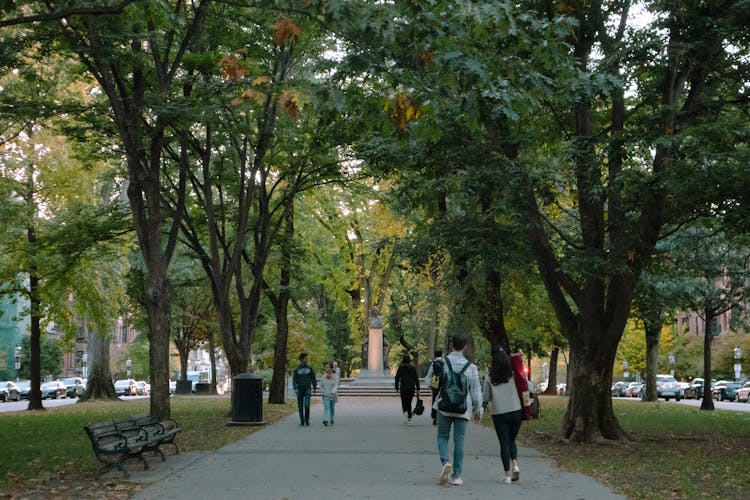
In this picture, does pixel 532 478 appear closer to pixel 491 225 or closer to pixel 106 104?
pixel 491 225

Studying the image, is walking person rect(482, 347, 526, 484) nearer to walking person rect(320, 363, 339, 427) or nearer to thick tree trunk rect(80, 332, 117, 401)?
walking person rect(320, 363, 339, 427)

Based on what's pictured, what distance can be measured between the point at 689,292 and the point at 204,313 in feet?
93.4

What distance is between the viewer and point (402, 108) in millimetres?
8234

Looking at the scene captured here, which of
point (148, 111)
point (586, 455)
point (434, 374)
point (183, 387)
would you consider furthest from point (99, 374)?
point (434, 374)

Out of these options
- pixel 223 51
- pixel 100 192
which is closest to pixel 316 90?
pixel 223 51

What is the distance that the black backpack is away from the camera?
408 inches

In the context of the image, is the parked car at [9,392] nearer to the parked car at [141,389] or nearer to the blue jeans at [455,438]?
the parked car at [141,389]

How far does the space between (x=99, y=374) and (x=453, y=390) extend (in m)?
33.6

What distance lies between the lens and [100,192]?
38.4 m

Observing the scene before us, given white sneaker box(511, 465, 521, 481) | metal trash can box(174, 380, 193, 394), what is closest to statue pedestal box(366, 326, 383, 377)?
metal trash can box(174, 380, 193, 394)

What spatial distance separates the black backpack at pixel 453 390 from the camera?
10.4 m

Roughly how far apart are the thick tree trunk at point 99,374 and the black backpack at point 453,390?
32844 mm

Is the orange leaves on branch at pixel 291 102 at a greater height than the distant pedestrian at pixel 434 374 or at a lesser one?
greater

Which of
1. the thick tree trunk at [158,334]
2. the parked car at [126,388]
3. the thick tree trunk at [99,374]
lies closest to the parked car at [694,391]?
the thick tree trunk at [99,374]
